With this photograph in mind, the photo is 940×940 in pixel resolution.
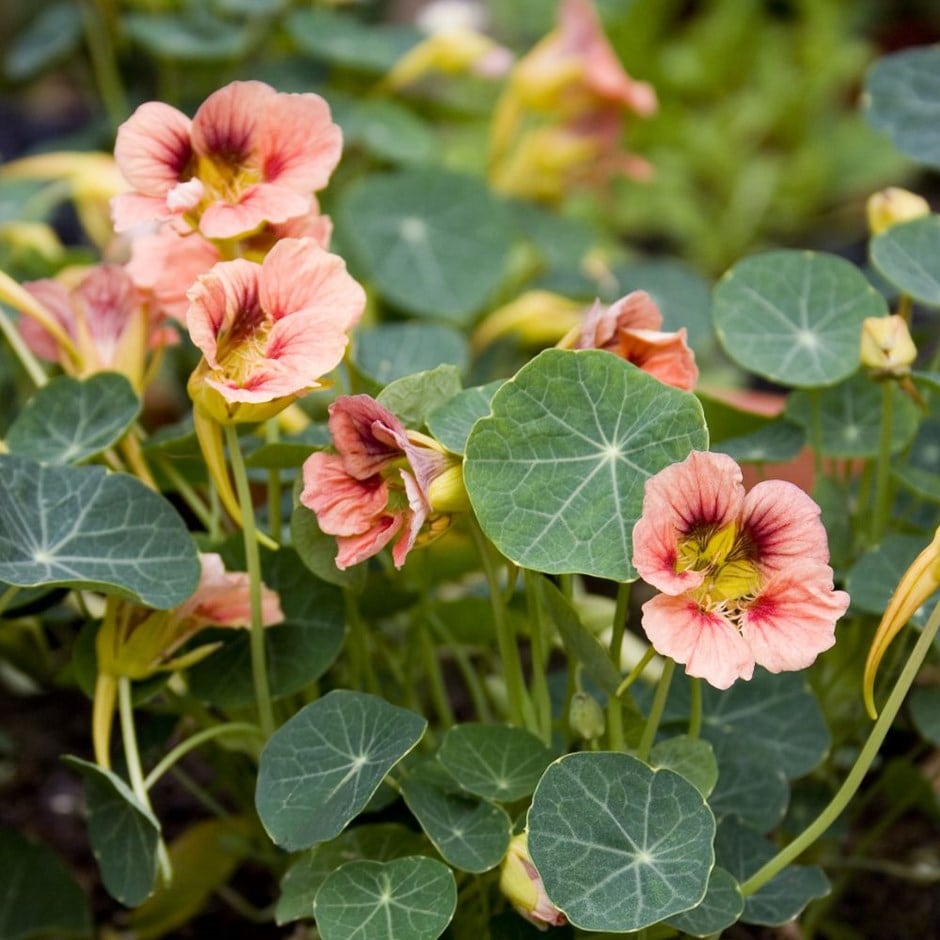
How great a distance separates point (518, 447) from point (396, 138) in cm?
107

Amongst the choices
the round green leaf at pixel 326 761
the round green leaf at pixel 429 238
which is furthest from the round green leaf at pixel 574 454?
the round green leaf at pixel 429 238

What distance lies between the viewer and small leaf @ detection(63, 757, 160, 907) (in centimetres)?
79

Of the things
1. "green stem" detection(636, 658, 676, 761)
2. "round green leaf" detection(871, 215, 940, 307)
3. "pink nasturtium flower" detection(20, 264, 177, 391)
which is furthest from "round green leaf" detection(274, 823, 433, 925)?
"round green leaf" detection(871, 215, 940, 307)

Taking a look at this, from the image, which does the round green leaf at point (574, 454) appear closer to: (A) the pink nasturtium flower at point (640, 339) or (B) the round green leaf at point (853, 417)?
(A) the pink nasturtium flower at point (640, 339)

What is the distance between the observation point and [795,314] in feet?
3.17

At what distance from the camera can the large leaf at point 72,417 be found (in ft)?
2.82

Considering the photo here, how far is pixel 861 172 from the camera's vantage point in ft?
8.84

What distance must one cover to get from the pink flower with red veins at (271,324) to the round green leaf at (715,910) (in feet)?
1.20

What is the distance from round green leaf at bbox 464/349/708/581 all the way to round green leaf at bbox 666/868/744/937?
0.62 feet

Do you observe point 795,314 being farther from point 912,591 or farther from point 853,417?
point 912,591

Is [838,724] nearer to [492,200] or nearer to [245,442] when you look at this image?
[245,442]

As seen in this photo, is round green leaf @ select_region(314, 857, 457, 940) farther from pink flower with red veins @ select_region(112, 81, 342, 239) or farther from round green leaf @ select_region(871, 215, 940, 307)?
round green leaf @ select_region(871, 215, 940, 307)

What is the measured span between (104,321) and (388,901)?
48 centimetres

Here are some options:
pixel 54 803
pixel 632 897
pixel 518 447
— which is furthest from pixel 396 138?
pixel 632 897
